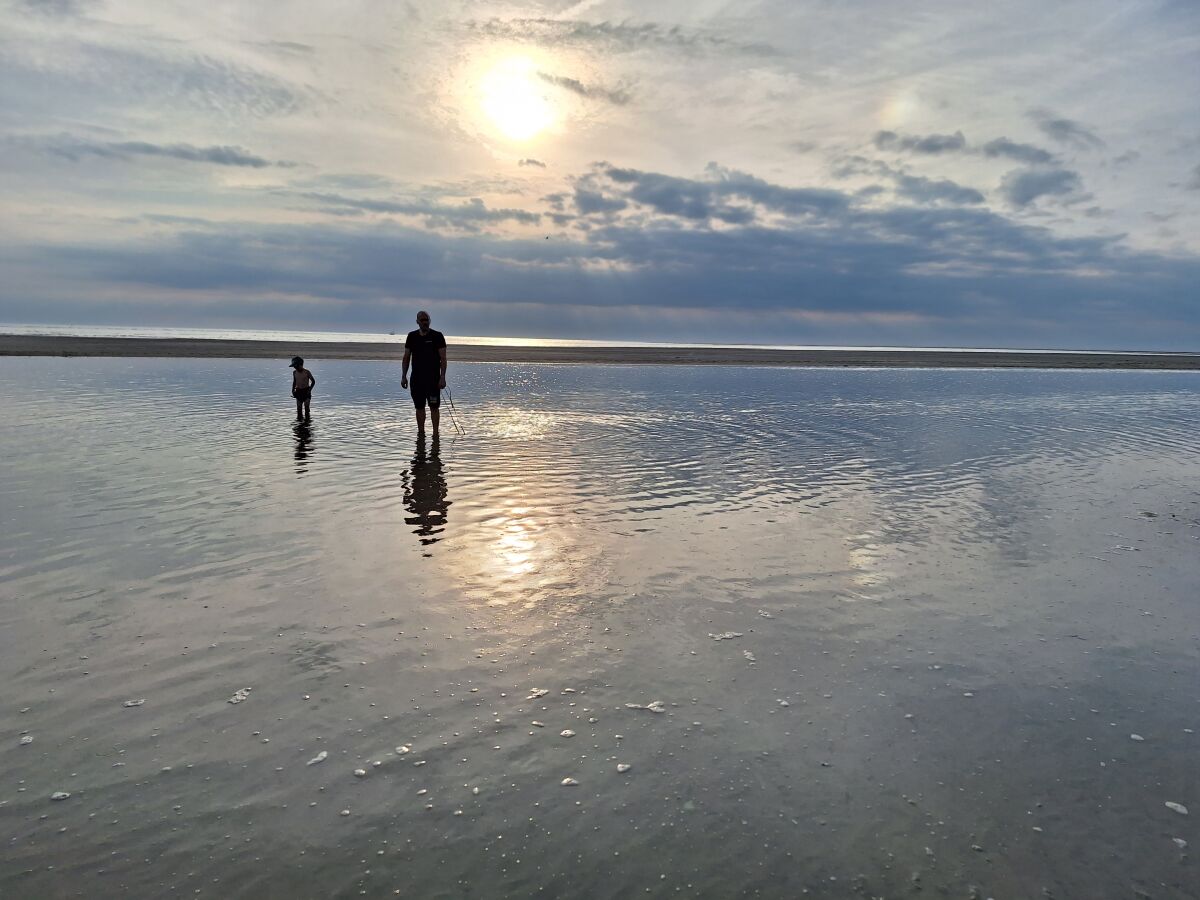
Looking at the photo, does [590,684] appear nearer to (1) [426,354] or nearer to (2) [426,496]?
(2) [426,496]

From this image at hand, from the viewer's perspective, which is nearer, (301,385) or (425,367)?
(425,367)

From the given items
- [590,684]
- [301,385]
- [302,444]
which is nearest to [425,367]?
[302,444]

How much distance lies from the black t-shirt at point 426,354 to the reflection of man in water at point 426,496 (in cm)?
283

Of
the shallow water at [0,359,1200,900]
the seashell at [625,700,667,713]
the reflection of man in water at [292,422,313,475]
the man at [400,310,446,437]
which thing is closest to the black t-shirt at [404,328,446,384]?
the man at [400,310,446,437]

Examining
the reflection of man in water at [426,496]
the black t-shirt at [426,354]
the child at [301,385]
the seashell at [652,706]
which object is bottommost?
the seashell at [652,706]

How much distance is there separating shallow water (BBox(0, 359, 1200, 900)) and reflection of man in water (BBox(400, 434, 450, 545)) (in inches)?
3.7

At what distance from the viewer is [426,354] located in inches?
724

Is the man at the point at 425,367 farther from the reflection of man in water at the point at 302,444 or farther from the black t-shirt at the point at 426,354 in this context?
the reflection of man in water at the point at 302,444

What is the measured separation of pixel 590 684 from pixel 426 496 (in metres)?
7.04

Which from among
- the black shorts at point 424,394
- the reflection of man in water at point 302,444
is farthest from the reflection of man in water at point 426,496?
the black shorts at point 424,394

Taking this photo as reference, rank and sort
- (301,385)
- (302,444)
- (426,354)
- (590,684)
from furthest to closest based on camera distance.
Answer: (301,385) < (426,354) < (302,444) < (590,684)

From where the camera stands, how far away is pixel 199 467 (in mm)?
13883

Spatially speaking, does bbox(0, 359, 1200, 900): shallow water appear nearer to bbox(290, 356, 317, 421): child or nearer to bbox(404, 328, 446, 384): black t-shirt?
bbox(404, 328, 446, 384): black t-shirt

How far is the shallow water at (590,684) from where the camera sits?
3.92 meters
